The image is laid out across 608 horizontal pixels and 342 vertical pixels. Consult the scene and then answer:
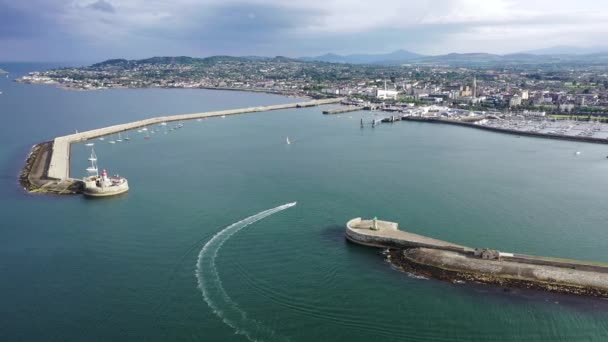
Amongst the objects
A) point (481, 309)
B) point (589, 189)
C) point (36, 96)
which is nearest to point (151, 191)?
point (481, 309)

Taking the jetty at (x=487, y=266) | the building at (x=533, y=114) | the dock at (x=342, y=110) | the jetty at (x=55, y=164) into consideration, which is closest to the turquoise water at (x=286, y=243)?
the jetty at (x=487, y=266)

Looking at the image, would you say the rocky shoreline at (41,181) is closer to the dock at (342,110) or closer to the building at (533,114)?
the dock at (342,110)

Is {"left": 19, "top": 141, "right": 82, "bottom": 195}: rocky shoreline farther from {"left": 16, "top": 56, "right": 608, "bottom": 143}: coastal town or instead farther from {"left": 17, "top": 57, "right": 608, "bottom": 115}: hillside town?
{"left": 17, "top": 57, "right": 608, "bottom": 115}: hillside town

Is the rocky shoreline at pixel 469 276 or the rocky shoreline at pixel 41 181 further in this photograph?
the rocky shoreline at pixel 41 181

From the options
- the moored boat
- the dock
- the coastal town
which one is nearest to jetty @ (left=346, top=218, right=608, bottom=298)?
the moored boat

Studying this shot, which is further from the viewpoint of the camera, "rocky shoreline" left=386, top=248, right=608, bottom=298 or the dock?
the dock

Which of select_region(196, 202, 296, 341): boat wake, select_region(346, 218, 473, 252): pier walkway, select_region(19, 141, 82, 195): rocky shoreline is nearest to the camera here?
select_region(196, 202, 296, 341): boat wake
